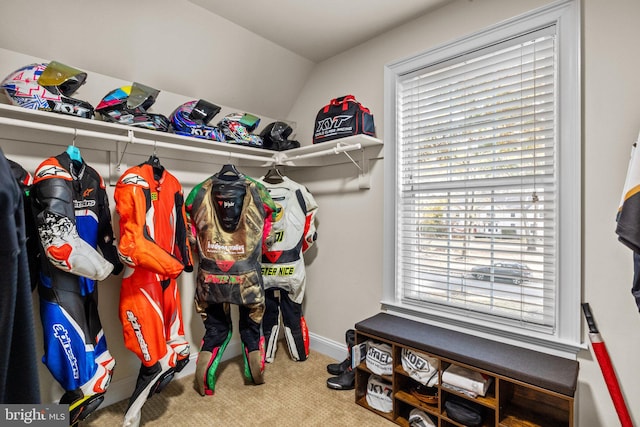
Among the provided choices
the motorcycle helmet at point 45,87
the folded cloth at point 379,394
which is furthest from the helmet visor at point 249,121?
the folded cloth at point 379,394

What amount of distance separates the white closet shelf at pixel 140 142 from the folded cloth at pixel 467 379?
1.36 metres

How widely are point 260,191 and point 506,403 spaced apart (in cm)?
196

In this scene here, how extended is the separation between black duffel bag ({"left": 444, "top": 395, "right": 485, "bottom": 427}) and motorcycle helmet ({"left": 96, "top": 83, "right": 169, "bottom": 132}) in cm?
236

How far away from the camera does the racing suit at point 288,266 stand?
2.56m

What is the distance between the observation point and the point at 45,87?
5.45 feet

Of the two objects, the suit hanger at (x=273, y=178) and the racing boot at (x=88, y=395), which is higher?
the suit hanger at (x=273, y=178)

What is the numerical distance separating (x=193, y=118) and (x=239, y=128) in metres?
0.37

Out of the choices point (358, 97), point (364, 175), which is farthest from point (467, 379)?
point (358, 97)

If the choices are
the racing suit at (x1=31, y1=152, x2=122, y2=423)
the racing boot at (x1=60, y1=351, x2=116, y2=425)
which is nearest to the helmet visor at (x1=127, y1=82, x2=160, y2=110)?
the racing suit at (x1=31, y1=152, x2=122, y2=423)

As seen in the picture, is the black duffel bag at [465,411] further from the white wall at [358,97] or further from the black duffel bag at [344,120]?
the black duffel bag at [344,120]

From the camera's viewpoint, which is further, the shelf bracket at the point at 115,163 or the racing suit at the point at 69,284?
the shelf bracket at the point at 115,163

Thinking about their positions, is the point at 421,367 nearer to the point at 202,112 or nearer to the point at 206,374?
the point at 206,374

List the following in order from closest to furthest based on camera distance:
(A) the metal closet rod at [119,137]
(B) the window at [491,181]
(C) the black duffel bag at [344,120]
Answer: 1. (A) the metal closet rod at [119,137]
2. (B) the window at [491,181]
3. (C) the black duffel bag at [344,120]

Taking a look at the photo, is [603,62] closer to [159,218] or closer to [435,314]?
[435,314]
